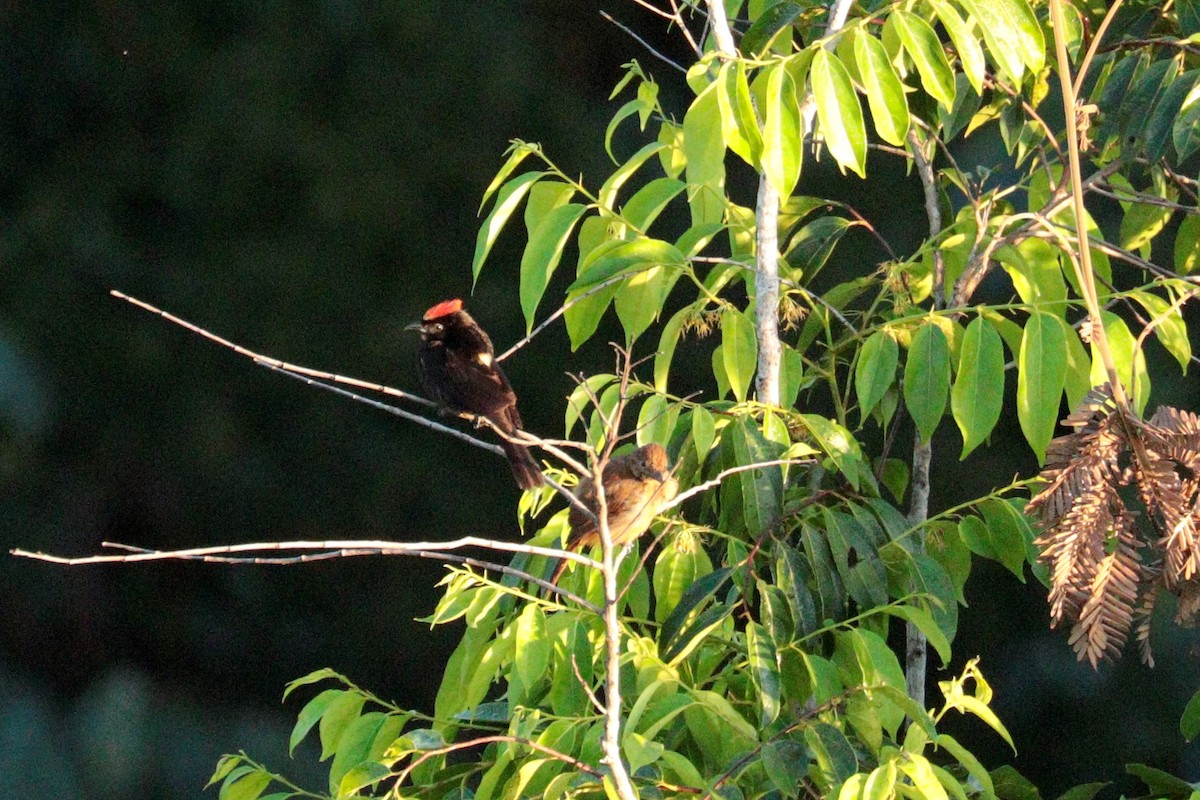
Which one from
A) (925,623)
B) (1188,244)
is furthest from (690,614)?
(1188,244)

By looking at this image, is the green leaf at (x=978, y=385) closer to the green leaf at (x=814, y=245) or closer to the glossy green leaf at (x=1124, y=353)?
the glossy green leaf at (x=1124, y=353)

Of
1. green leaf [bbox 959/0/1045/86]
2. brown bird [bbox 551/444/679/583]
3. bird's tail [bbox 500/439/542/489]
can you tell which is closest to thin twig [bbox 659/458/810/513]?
green leaf [bbox 959/0/1045/86]

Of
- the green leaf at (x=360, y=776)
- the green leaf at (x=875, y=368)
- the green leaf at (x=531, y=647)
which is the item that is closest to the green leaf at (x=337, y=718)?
the green leaf at (x=360, y=776)

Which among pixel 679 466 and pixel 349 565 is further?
pixel 349 565

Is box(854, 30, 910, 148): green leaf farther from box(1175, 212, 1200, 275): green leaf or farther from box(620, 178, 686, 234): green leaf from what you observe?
box(1175, 212, 1200, 275): green leaf

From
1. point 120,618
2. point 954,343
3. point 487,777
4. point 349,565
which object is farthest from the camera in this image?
point 120,618

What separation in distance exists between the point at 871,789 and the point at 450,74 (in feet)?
8.98

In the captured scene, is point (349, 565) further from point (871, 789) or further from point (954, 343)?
point (871, 789)

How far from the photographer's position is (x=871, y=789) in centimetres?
154

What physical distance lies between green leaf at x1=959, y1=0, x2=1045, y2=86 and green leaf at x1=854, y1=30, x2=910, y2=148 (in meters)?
0.12

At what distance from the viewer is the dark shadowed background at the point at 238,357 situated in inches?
150

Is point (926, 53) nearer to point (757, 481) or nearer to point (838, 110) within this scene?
point (838, 110)

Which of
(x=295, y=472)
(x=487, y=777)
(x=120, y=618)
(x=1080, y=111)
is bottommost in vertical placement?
(x=120, y=618)

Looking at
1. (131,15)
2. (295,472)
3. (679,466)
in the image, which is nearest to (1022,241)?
(679,466)
